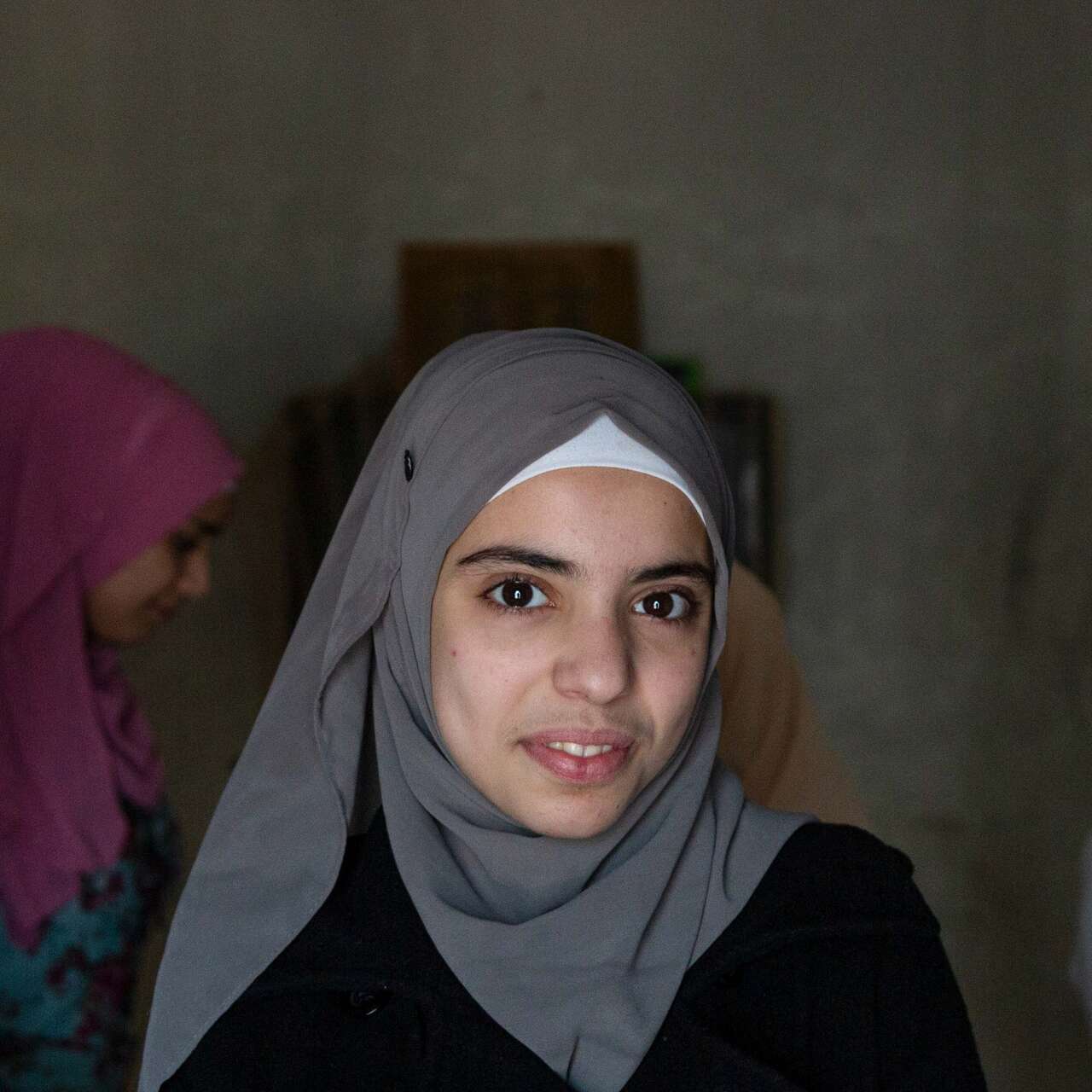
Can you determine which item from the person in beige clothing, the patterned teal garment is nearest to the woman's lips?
the person in beige clothing

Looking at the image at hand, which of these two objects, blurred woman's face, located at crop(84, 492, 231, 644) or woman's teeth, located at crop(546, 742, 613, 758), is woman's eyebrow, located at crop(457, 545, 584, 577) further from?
blurred woman's face, located at crop(84, 492, 231, 644)

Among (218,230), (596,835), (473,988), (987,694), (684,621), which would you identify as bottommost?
(987,694)

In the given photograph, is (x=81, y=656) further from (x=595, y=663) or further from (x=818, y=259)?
(x=818, y=259)

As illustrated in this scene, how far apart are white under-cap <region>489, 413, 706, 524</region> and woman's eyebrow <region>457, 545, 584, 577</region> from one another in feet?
0.18

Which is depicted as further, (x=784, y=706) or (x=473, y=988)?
(x=784, y=706)

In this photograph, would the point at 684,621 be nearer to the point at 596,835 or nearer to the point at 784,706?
the point at 596,835

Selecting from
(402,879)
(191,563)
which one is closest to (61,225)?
(191,563)

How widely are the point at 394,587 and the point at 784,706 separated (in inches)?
31.7

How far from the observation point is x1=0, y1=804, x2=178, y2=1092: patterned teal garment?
7.95 ft

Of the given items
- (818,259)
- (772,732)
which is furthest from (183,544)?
(818,259)

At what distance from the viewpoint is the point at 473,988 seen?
1.43m

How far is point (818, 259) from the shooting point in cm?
423

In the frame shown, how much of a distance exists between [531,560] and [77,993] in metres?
1.46

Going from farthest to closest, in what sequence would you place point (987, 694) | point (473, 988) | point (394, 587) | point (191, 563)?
point (987, 694)
point (191, 563)
point (394, 587)
point (473, 988)
